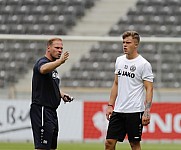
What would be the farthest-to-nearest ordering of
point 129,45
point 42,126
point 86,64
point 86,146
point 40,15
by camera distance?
1. point 40,15
2. point 86,64
3. point 86,146
4. point 129,45
5. point 42,126

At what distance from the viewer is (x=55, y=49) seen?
965cm

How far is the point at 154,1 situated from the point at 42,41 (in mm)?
7083

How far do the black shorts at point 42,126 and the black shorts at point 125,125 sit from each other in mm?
912

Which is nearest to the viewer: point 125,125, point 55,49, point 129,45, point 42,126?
point 55,49

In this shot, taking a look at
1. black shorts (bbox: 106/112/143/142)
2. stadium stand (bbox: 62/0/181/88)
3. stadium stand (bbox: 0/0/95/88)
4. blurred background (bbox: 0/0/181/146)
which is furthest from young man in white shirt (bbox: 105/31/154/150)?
stadium stand (bbox: 0/0/95/88)

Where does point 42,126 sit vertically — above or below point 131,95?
below

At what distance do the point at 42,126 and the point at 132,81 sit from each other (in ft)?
4.49

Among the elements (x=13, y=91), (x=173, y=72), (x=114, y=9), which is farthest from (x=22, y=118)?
(x=114, y=9)

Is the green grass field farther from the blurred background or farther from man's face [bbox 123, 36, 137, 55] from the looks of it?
man's face [bbox 123, 36, 137, 55]

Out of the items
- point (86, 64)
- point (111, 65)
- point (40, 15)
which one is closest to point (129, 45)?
point (111, 65)

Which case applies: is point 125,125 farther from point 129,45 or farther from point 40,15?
point 40,15

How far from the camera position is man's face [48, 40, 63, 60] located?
9609mm

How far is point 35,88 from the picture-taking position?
9.75m

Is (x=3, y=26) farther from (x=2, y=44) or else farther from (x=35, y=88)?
(x=35, y=88)
